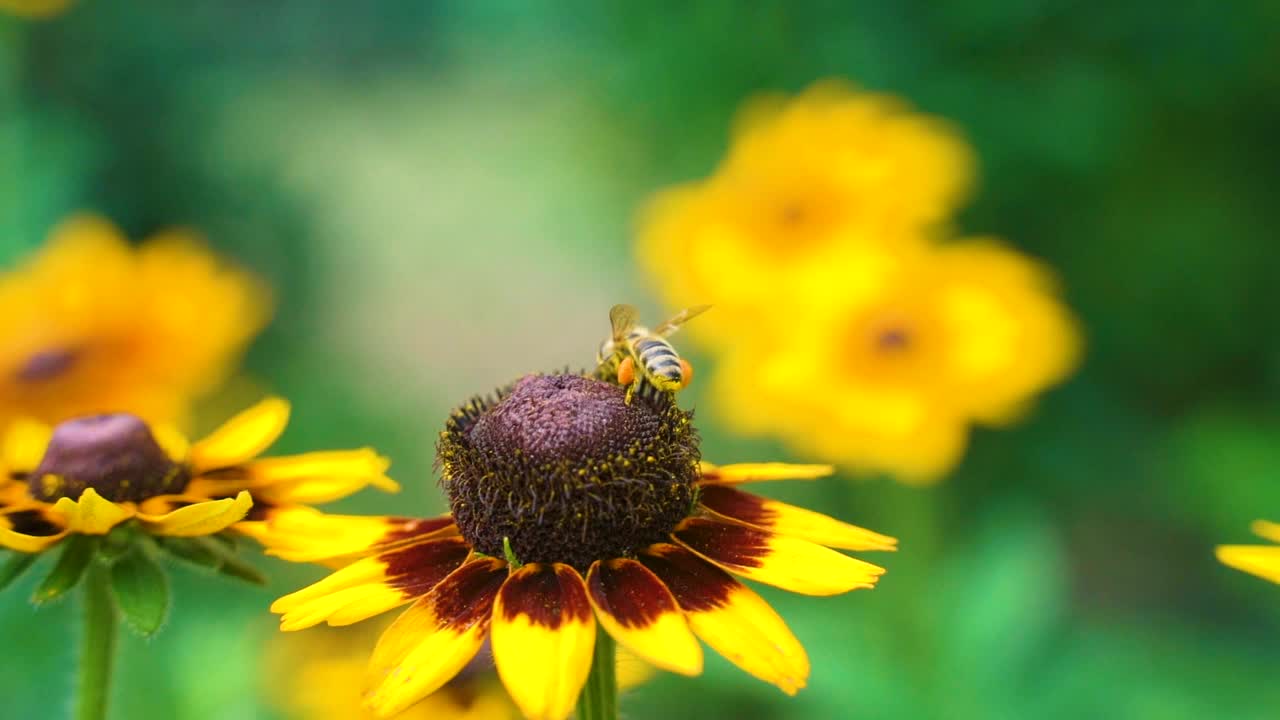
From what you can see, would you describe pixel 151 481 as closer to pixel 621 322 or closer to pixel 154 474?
pixel 154 474

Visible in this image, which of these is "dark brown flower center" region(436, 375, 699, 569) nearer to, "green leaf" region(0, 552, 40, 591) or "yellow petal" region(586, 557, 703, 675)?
"yellow petal" region(586, 557, 703, 675)

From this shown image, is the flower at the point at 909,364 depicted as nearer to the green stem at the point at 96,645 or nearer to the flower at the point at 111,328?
the flower at the point at 111,328

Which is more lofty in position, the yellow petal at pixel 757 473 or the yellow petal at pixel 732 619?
the yellow petal at pixel 757 473

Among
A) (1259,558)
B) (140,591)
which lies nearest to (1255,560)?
(1259,558)

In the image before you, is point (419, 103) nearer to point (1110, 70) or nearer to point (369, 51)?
point (369, 51)

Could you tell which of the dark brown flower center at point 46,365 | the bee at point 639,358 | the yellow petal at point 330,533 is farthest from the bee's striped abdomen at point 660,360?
the dark brown flower center at point 46,365

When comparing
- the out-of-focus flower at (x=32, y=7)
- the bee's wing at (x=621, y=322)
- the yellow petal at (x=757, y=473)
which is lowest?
the yellow petal at (x=757, y=473)

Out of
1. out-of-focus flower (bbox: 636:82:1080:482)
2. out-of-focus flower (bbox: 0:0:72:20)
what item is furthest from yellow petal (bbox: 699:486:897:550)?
out-of-focus flower (bbox: 0:0:72:20)
